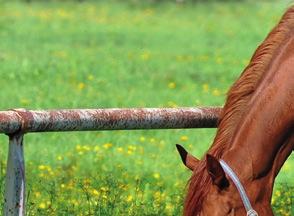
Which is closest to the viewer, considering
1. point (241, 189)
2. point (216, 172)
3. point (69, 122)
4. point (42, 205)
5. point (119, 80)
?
point (216, 172)

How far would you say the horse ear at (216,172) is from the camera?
4.58m

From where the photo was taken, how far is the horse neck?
4930 mm

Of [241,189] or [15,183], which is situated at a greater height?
[241,189]

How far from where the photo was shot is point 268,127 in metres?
5.09

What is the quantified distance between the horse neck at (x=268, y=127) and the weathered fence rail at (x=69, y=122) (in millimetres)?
926

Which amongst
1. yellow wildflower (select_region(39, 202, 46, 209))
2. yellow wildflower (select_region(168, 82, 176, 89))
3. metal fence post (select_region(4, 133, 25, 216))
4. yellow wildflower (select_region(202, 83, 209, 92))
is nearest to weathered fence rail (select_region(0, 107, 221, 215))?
metal fence post (select_region(4, 133, 25, 216))

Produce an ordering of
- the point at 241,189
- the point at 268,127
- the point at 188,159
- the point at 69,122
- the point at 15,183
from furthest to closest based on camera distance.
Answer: the point at 69,122, the point at 15,183, the point at 268,127, the point at 188,159, the point at 241,189

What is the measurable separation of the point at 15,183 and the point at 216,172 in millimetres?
1248

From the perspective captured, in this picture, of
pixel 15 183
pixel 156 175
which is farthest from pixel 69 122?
pixel 156 175

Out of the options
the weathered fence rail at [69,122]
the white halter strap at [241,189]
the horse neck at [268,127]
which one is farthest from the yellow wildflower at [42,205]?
the white halter strap at [241,189]

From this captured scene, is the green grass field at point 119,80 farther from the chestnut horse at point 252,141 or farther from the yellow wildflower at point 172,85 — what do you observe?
the chestnut horse at point 252,141

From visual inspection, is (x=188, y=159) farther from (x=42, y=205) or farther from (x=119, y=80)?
(x=119, y=80)

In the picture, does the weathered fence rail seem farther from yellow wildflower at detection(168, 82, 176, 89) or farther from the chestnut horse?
yellow wildflower at detection(168, 82, 176, 89)

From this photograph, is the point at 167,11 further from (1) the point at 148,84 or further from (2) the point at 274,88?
(2) the point at 274,88
